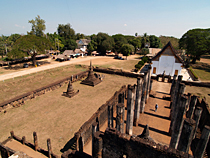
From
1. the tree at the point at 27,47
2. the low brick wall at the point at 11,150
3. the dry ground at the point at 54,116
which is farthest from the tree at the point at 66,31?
the low brick wall at the point at 11,150

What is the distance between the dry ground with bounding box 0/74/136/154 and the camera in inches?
522

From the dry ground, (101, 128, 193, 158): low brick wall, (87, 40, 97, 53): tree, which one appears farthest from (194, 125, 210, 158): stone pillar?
(87, 40, 97, 53): tree

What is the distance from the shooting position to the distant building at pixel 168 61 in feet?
97.7

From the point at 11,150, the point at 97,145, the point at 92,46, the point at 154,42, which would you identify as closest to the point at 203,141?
the point at 97,145

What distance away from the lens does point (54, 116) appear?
16.4m

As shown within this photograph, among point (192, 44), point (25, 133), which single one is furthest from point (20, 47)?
point (192, 44)

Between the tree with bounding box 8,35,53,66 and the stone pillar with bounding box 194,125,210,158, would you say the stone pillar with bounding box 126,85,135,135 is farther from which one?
the tree with bounding box 8,35,53,66

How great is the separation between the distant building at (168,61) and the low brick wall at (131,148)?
1095 inches

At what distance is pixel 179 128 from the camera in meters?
9.43

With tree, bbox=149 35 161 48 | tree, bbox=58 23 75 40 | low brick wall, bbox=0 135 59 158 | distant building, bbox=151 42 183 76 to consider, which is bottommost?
low brick wall, bbox=0 135 59 158

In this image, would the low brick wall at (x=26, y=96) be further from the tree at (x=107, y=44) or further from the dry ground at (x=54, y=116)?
the tree at (x=107, y=44)

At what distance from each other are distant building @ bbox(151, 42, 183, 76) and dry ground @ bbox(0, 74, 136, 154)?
15.2m

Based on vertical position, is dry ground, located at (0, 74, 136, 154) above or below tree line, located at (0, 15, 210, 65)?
below

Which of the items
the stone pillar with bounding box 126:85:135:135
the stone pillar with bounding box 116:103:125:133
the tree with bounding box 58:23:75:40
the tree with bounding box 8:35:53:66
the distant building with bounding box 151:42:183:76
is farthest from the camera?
the tree with bounding box 58:23:75:40
